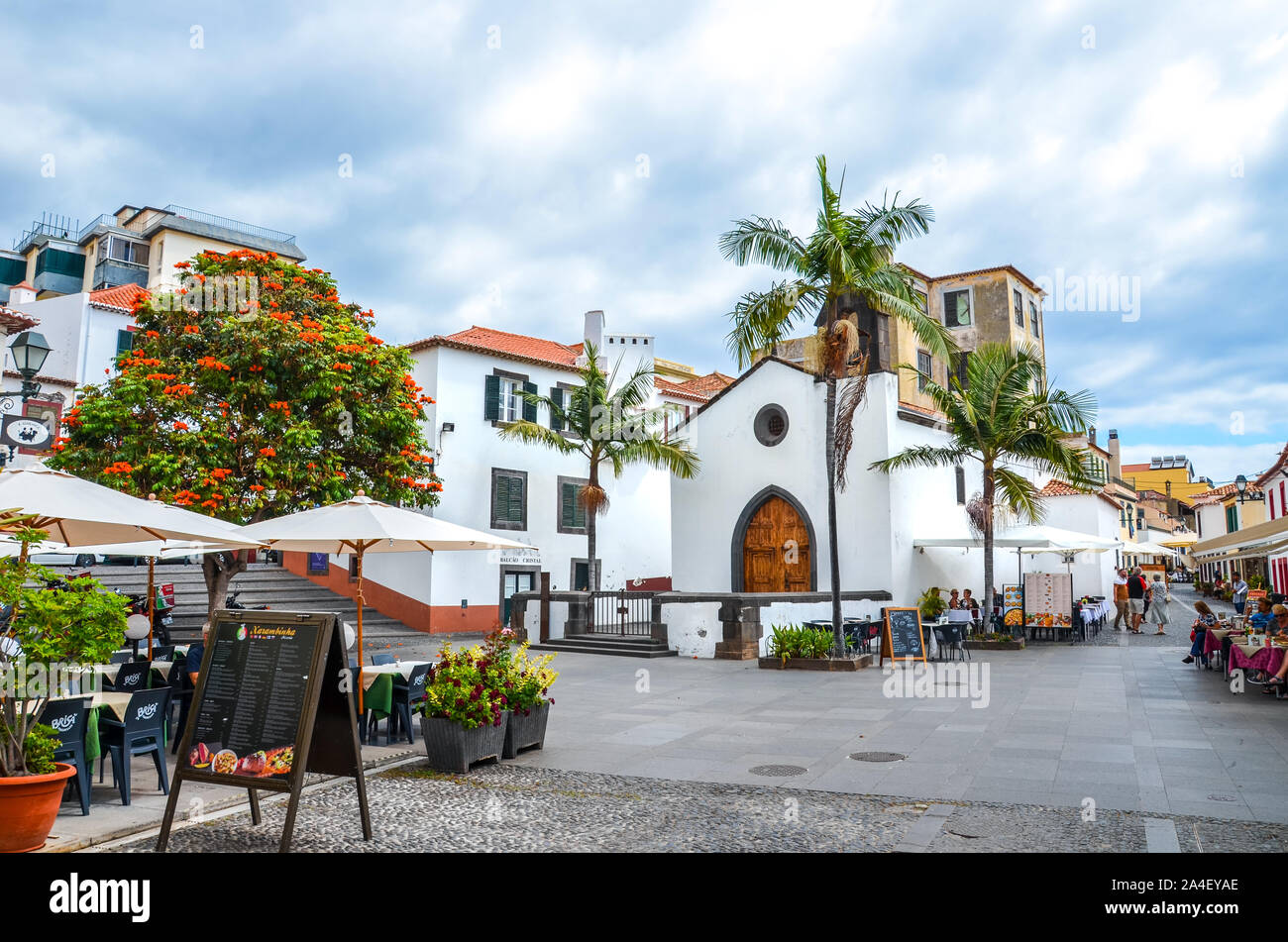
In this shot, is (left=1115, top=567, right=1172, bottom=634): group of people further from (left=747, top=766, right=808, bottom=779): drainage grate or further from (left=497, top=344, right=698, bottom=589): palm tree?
(left=747, top=766, right=808, bottom=779): drainage grate

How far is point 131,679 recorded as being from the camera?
28.9 ft

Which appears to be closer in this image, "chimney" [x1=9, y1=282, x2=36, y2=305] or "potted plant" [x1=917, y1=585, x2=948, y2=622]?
"potted plant" [x1=917, y1=585, x2=948, y2=622]

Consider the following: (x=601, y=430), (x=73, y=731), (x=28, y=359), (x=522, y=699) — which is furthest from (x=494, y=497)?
(x=73, y=731)

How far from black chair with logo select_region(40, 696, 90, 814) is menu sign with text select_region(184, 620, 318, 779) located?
1119 mm

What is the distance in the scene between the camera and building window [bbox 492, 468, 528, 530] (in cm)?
2800

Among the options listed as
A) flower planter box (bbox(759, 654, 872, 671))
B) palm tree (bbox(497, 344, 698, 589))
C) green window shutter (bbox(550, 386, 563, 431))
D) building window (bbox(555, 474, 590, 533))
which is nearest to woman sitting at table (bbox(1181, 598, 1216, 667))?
flower planter box (bbox(759, 654, 872, 671))

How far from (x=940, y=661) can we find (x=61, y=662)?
15456 millimetres

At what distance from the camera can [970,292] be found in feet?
141

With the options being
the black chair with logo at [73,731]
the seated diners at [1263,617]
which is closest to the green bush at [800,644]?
the seated diners at [1263,617]

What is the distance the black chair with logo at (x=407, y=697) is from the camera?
31.8 feet

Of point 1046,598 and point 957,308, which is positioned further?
point 957,308

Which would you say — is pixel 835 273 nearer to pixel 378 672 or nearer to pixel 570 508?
pixel 378 672

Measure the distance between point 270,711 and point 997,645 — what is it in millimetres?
18250

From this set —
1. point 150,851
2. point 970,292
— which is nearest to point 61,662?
point 150,851
